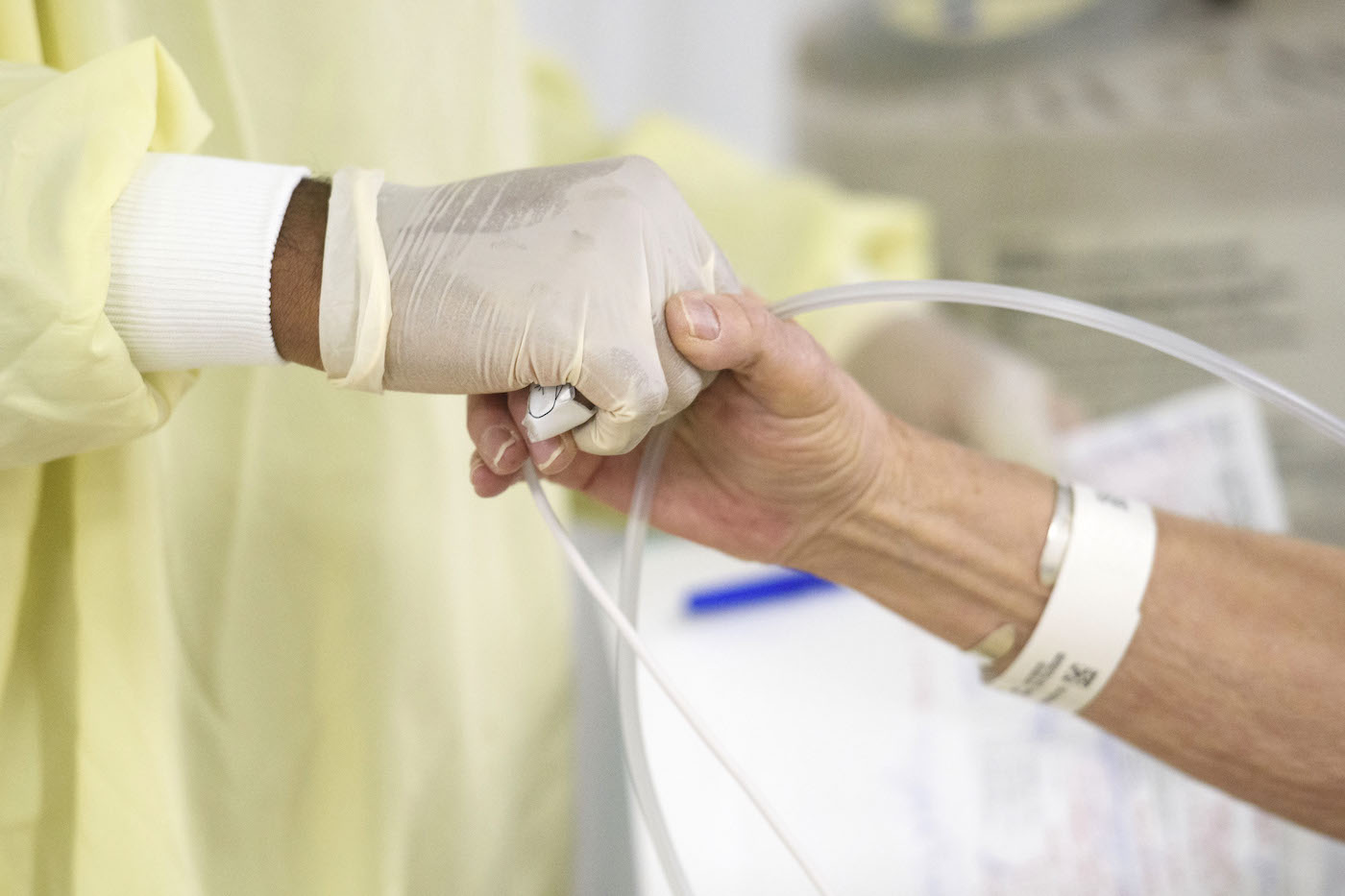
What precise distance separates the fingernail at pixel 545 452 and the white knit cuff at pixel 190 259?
142 mm

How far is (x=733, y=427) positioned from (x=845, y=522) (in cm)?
11

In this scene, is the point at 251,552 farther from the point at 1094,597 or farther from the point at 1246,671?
the point at 1246,671

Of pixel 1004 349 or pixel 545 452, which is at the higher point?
pixel 545 452

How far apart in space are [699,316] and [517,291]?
0.30 feet

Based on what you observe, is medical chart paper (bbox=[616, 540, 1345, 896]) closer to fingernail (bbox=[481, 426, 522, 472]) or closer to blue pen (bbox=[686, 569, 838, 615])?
blue pen (bbox=[686, 569, 838, 615])

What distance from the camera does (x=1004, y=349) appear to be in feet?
5.24

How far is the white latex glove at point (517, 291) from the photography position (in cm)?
48

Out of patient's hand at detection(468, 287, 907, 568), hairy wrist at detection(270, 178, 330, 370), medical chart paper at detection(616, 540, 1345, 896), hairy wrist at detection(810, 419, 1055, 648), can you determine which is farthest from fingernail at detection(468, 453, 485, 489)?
medical chart paper at detection(616, 540, 1345, 896)

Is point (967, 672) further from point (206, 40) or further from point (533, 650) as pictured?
point (206, 40)

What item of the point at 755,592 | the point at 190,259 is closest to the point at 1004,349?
the point at 755,592

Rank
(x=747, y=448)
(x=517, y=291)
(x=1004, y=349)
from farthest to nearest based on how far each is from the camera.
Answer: (x=1004, y=349)
(x=747, y=448)
(x=517, y=291)

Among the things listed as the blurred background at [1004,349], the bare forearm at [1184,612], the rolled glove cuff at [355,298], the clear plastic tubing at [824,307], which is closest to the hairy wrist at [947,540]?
the bare forearm at [1184,612]

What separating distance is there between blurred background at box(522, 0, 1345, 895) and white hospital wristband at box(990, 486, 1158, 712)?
0.23 meters

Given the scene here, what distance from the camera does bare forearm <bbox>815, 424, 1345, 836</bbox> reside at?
65 cm
